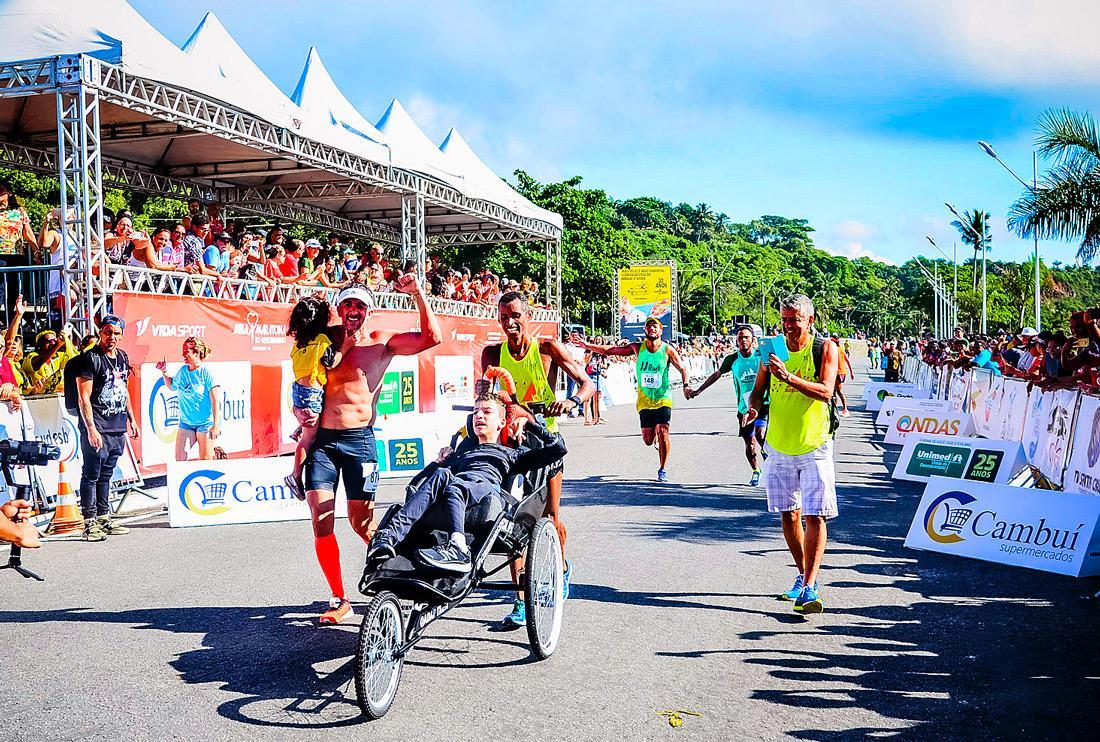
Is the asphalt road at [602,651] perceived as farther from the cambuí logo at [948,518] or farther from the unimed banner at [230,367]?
the unimed banner at [230,367]

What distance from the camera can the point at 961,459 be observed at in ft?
38.6

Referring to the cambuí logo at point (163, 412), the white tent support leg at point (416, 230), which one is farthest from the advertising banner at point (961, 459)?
the white tent support leg at point (416, 230)

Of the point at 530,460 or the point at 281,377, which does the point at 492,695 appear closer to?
the point at 530,460

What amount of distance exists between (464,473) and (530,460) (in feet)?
1.47

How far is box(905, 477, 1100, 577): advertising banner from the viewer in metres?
7.47

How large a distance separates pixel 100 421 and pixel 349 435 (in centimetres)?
461

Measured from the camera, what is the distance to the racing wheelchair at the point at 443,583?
174 inches

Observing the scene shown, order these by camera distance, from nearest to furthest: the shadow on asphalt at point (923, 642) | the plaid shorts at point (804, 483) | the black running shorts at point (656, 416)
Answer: the shadow on asphalt at point (923, 642) → the plaid shorts at point (804, 483) → the black running shorts at point (656, 416)

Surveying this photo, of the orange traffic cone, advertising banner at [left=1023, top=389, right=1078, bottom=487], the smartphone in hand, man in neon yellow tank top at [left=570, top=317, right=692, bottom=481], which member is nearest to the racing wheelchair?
the smartphone in hand

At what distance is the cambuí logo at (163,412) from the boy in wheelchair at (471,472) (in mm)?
7060

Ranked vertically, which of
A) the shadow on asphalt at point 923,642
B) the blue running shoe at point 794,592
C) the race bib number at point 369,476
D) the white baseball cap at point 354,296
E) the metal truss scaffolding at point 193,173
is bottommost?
the shadow on asphalt at point 923,642

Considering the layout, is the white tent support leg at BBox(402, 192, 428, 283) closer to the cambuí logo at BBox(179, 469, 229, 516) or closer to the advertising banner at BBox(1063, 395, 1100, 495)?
the cambuí logo at BBox(179, 469, 229, 516)

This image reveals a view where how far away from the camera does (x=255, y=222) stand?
28.2m

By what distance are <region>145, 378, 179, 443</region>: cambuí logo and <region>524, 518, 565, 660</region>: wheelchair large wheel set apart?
7.41 meters
